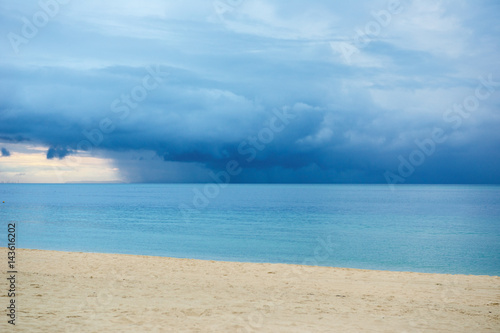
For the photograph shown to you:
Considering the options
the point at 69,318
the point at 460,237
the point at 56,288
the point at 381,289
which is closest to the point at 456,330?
the point at 381,289

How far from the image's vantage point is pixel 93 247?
36.3m

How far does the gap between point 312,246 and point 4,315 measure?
29.5m

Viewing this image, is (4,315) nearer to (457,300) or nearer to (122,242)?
(457,300)

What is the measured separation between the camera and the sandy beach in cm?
1100

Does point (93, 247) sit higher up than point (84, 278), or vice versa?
point (93, 247)

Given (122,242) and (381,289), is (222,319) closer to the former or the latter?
(381,289)

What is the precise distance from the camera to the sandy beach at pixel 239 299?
36.1ft

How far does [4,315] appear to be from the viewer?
11.0m

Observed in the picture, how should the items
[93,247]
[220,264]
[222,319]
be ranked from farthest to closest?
[93,247] < [220,264] < [222,319]

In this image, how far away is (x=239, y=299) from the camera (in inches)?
560

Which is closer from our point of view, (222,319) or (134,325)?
(134,325)

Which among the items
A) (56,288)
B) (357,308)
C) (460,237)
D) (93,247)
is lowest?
(357,308)

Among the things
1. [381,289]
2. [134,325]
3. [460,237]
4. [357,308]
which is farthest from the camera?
[460,237]

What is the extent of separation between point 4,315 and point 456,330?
12.4 metres
